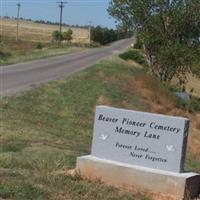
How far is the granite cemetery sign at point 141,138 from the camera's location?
26.4ft

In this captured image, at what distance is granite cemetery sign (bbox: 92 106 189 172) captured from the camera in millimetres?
8039

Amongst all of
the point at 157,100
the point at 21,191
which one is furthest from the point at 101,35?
the point at 21,191

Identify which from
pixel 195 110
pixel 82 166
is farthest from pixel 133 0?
pixel 82 166

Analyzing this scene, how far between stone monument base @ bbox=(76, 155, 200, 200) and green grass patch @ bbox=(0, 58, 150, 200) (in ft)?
0.67

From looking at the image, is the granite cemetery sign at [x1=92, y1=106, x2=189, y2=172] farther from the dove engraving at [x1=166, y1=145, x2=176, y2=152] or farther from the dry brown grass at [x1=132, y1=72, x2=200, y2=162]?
the dry brown grass at [x1=132, y1=72, x2=200, y2=162]

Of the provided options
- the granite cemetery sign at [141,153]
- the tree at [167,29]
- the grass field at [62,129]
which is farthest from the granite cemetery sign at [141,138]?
the tree at [167,29]

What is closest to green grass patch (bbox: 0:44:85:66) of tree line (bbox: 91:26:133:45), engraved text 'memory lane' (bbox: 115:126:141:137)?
engraved text 'memory lane' (bbox: 115:126:141:137)

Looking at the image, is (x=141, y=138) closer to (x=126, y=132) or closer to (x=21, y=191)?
(x=126, y=132)

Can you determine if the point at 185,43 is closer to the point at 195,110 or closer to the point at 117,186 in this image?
the point at 195,110

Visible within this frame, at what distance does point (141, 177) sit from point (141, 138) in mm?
506

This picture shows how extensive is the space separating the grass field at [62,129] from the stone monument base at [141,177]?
0.20 meters

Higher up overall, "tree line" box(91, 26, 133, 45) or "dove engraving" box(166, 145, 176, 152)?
"tree line" box(91, 26, 133, 45)

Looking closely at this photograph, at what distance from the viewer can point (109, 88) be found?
29078 mm

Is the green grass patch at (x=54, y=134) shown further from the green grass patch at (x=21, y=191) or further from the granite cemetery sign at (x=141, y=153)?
the granite cemetery sign at (x=141, y=153)
